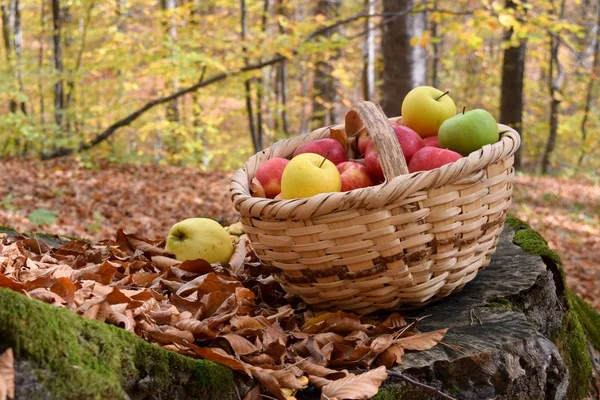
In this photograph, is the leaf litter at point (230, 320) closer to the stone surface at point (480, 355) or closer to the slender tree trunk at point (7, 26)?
the stone surface at point (480, 355)

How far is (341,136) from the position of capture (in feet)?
7.28

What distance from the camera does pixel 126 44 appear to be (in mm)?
8836

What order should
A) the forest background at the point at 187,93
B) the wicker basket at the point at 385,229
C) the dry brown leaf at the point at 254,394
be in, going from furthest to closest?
the forest background at the point at 187,93 → the wicker basket at the point at 385,229 → the dry brown leaf at the point at 254,394

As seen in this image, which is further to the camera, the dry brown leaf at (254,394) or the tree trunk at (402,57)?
the tree trunk at (402,57)

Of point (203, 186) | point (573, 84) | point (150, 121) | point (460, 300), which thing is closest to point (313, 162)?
point (460, 300)

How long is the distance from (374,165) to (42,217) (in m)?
4.16

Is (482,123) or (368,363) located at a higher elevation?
(482,123)

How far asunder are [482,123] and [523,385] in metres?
0.80

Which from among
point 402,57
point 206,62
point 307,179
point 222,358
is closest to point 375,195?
point 307,179

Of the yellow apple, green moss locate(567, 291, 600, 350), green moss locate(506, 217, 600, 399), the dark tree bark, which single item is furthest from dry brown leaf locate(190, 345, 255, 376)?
the dark tree bark

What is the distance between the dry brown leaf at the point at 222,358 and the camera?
4.43 feet

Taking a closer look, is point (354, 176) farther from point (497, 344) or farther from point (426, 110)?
point (497, 344)

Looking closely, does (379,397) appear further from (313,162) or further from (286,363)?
(313,162)

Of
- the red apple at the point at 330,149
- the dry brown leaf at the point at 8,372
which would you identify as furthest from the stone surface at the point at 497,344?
the dry brown leaf at the point at 8,372
